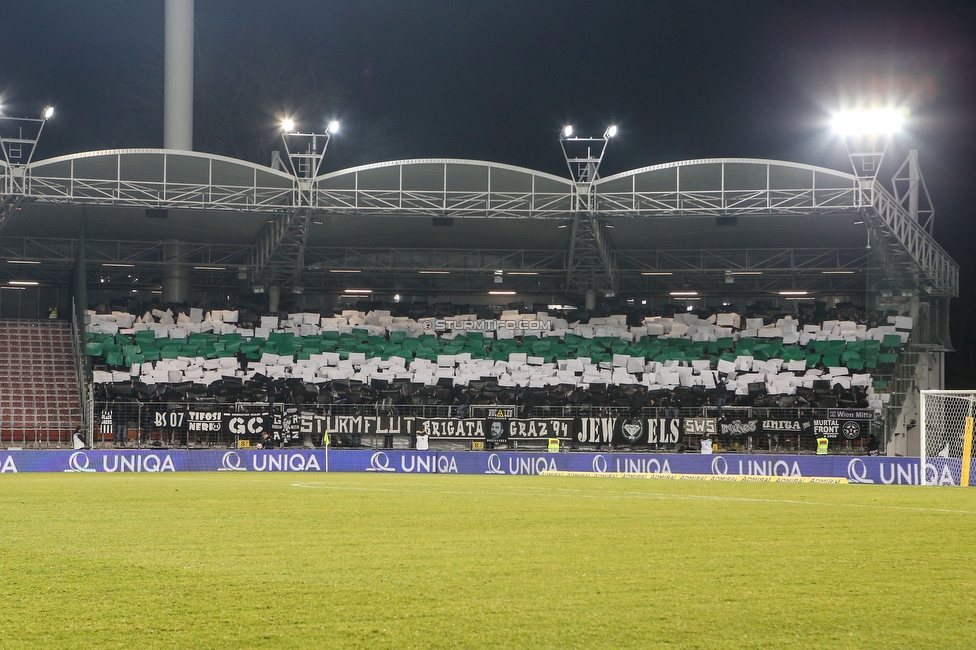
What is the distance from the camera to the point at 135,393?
3484 centimetres

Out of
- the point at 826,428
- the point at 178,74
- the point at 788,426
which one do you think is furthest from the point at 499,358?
the point at 178,74

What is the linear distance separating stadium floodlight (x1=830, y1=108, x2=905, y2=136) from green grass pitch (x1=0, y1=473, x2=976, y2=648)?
806 inches

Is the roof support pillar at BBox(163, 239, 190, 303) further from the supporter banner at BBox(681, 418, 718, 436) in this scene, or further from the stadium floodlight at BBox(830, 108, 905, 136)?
the stadium floodlight at BBox(830, 108, 905, 136)

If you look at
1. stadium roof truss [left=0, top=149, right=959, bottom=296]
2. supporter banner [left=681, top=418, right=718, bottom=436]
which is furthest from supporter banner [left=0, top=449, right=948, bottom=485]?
stadium roof truss [left=0, top=149, right=959, bottom=296]

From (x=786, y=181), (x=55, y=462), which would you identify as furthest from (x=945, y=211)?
(x=55, y=462)

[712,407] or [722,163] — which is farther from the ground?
[722,163]

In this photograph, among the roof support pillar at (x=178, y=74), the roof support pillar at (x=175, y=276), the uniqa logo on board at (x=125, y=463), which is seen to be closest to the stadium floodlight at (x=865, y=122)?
the uniqa logo on board at (x=125, y=463)

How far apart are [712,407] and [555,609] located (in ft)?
88.1

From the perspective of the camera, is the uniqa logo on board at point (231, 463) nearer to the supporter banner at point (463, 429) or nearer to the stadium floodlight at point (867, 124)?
the supporter banner at point (463, 429)

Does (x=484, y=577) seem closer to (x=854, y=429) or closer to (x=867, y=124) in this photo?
(x=854, y=429)

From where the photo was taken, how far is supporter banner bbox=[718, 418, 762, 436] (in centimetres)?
3198

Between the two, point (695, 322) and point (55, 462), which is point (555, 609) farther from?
point (695, 322)

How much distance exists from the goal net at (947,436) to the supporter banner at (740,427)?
738 cm

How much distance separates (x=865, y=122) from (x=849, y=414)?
375 inches
